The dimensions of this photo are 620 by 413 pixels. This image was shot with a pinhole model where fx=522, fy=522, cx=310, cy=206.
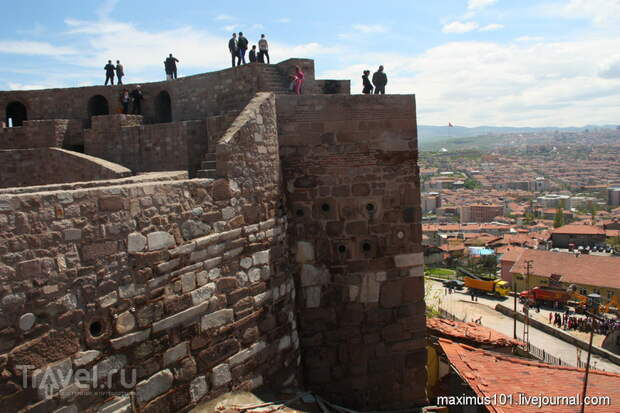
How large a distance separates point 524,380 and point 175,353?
6.95 m

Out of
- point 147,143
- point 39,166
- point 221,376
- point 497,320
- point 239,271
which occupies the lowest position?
point 497,320

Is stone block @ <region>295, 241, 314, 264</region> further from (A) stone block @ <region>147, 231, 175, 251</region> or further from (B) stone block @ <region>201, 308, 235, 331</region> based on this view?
(A) stone block @ <region>147, 231, 175, 251</region>

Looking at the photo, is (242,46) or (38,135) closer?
(242,46)

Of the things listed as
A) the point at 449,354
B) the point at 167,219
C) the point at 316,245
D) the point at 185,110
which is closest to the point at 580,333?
the point at 449,354

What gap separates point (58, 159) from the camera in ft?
41.7

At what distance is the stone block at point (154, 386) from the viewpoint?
4.54m

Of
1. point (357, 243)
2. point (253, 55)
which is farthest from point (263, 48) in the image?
point (357, 243)

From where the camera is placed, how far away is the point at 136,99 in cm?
1573

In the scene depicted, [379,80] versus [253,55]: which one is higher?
[253,55]

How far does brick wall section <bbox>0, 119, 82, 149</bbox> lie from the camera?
14.4 m

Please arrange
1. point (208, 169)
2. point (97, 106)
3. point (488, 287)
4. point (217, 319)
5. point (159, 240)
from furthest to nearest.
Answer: point (488, 287) < point (97, 106) < point (208, 169) < point (217, 319) < point (159, 240)

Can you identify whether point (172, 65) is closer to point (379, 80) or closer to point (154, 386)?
point (379, 80)

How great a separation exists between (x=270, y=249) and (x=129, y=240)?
2111 mm

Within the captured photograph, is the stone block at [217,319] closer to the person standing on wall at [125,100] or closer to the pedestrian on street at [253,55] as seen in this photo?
the pedestrian on street at [253,55]
